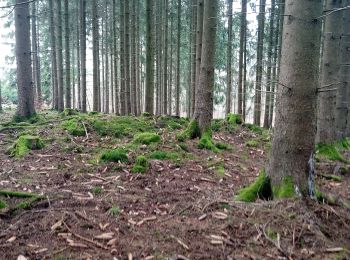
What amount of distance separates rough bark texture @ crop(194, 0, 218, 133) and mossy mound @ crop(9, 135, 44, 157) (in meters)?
3.99

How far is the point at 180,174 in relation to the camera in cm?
612

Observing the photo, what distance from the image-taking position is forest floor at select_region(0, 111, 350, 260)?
3340mm

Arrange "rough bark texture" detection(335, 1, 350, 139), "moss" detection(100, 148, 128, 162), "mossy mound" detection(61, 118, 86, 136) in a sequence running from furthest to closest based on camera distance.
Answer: "rough bark texture" detection(335, 1, 350, 139)
"mossy mound" detection(61, 118, 86, 136)
"moss" detection(100, 148, 128, 162)

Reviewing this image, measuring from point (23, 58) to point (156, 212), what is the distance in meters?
8.65

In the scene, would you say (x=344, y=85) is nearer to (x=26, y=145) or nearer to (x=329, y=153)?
(x=329, y=153)

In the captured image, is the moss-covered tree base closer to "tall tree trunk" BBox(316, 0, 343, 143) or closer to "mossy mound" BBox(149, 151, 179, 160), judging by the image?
"mossy mound" BBox(149, 151, 179, 160)

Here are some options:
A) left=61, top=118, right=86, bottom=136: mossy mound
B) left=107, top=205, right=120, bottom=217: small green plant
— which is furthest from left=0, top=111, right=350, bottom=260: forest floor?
left=61, top=118, right=86, bottom=136: mossy mound

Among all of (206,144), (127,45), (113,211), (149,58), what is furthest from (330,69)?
(127,45)

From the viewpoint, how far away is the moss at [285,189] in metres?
4.27

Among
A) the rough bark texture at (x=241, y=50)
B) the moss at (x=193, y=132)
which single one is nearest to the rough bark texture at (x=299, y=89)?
the moss at (x=193, y=132)

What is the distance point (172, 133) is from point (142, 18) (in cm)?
1629

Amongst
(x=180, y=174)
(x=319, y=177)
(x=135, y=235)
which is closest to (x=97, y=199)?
(x=135, y=235)

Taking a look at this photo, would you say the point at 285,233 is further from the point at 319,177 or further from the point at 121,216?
the point at 319,177

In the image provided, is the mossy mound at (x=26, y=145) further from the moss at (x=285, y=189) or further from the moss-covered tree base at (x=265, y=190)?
the moss at (x=285, y=189)
